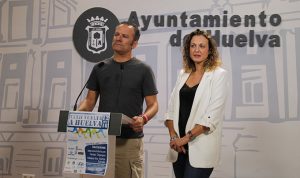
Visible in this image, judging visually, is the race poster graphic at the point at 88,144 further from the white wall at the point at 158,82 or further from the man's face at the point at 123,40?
the white wall at the point at 158,82

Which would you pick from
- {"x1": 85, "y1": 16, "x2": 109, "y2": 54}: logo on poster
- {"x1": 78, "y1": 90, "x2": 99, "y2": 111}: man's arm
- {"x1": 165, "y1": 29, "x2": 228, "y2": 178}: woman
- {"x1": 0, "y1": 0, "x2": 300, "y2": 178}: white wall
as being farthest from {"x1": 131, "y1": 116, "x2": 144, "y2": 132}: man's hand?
{"x1": 85, "y1": 16, "x2": 109, "y2": 54}: logo on poster

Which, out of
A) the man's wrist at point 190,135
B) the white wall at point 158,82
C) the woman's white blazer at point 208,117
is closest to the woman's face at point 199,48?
the woman's white blazer at point 208,117

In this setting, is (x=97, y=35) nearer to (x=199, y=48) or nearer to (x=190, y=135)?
(x=199, y=48)

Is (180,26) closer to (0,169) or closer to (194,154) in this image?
(194,154)

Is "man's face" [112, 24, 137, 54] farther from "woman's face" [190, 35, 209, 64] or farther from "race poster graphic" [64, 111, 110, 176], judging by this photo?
"race poster graphic" [64, 111, 110, 176]

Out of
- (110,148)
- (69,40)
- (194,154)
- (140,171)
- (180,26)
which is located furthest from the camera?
(69,40)

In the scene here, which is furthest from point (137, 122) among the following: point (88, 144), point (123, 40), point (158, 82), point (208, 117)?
point (158, 82)

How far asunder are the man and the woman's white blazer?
0.79 feet

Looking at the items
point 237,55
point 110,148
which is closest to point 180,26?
point 237,55

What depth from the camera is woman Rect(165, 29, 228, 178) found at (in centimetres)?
216

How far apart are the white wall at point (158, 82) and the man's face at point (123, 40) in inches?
43.4

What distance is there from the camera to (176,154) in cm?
228

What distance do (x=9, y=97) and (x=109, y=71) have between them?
2.00 meters

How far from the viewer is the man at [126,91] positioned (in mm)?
2242
